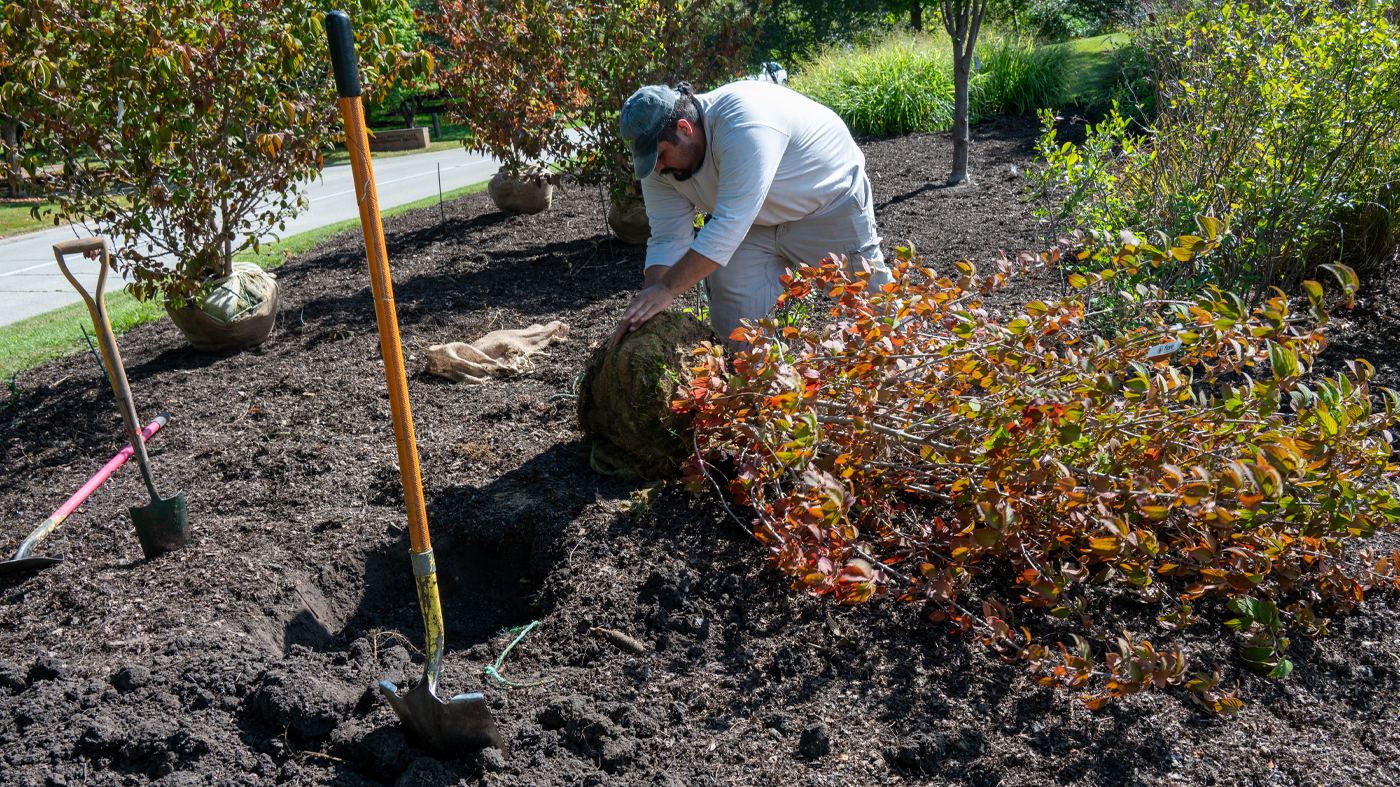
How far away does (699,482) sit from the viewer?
9.25 feet

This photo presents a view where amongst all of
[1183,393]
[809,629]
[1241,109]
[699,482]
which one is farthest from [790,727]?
[1241,109]

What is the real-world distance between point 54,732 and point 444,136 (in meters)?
30.7

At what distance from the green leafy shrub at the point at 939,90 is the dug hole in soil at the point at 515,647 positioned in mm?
8172

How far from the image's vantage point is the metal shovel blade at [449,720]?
2045 mm

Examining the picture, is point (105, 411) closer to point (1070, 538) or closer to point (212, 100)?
point (212, 100)

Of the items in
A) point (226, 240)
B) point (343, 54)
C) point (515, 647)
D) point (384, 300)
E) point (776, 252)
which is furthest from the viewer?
point (226, 240)

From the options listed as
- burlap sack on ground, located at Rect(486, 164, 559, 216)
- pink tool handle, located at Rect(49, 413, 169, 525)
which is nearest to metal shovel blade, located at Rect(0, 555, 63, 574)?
pink tool handle, located at Rect(49, 413, 169, 525)

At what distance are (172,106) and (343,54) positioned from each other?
3774mm

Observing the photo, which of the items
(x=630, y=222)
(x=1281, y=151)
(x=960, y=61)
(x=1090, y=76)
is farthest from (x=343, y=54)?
(x=1090, y=76)

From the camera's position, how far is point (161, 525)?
3.08 m

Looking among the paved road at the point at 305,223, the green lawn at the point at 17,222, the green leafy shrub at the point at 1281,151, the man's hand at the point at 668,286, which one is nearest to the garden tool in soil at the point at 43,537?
the man's hand at the point at 668,286

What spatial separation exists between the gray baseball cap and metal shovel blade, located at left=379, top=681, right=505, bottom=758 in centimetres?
196

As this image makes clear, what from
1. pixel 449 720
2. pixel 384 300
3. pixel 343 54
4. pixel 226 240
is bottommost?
pixel 449 720

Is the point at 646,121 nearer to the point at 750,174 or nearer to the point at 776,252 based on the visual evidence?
the point at 750,174
